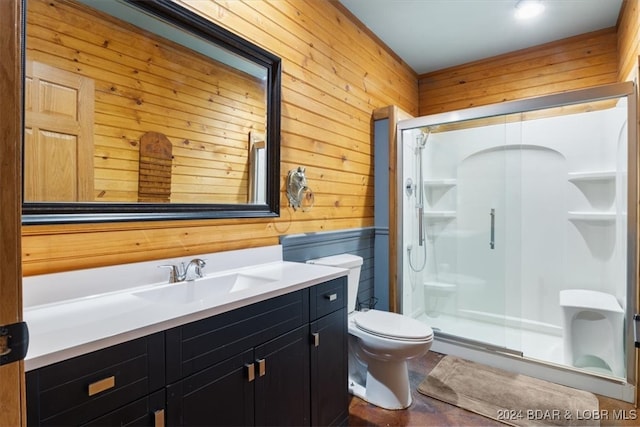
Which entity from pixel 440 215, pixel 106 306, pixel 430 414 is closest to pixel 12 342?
pixel 106 306

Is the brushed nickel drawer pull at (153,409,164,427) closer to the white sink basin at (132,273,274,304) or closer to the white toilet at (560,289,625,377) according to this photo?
the white sink basin at (132,273,274,304)

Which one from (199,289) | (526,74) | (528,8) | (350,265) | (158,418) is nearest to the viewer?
(158,418)

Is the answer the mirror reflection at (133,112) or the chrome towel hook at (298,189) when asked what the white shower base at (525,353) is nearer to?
the chrome towel hook at (298,189)

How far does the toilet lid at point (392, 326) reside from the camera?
1.87 meters

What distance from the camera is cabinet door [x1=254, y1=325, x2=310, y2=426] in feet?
4.13

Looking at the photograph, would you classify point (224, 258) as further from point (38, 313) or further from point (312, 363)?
point (38, 313)

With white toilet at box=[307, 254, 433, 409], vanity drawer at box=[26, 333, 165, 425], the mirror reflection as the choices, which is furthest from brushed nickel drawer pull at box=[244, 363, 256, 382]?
white toilet at box=[307, 254, 433, 409]

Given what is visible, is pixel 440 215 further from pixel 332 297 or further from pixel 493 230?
pixel 332 297

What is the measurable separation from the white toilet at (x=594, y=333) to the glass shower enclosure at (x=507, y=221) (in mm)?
78

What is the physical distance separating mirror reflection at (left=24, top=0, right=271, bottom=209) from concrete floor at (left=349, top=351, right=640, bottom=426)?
134 centimetres

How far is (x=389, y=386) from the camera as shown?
2.00 meters

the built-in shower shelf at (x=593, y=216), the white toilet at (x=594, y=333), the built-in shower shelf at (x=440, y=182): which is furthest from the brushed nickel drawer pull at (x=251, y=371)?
the built-in shower shelf at (x=593, y=216)

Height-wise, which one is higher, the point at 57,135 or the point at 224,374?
the point at 57,135

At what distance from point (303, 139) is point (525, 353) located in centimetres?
222
